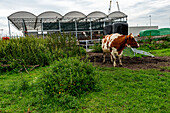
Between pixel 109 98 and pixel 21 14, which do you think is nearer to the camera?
pixel 109 98

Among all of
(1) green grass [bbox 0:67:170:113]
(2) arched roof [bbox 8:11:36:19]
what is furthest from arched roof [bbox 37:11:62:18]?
(1) green grass [bbox 0:67:170:113]

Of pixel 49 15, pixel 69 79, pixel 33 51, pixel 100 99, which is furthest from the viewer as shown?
pixel 49 15

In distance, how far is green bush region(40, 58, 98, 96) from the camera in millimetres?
4359

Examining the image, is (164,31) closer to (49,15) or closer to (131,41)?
(49,15)

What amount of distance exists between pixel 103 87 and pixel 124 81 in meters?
1.05

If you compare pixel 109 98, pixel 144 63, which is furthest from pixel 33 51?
pixel 144 63

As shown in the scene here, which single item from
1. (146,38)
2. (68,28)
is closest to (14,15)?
(68,28)

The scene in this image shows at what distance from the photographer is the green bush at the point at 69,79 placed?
4.36 metres

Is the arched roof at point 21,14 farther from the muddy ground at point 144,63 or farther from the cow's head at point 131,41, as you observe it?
the cow's head at point 131,41

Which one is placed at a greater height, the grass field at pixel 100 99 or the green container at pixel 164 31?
the green container at pixel 164 31

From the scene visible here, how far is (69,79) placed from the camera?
4453mm

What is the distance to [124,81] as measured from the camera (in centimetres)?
560

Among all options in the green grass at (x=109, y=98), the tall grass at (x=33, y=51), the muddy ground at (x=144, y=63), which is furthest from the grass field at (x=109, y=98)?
the tall grass at (x=33, y=51)

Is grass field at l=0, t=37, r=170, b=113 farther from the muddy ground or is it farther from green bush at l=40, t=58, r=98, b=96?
the muddy ground
